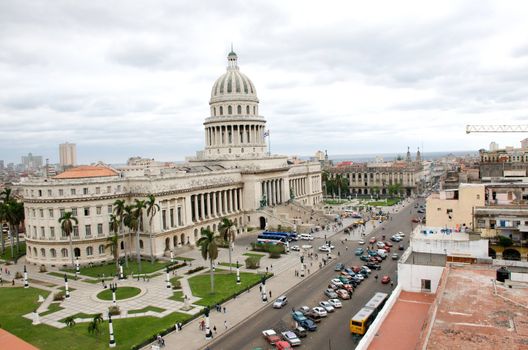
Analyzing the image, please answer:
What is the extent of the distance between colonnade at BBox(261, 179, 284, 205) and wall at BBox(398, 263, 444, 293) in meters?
85.3

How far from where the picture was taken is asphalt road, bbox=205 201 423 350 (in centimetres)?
4959

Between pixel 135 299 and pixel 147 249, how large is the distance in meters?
28.3

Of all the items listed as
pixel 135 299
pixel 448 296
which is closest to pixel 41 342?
pixel 135 299

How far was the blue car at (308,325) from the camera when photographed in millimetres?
52688

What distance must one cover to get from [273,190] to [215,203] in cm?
2583

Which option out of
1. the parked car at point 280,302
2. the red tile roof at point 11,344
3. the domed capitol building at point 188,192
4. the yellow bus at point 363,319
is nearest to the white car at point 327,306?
the parked car at point 280,302

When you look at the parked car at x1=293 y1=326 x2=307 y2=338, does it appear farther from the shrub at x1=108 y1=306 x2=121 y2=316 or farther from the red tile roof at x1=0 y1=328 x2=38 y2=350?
the red tile roof at x1=0 y1=328 x2=38 y2=350

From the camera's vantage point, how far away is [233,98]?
139250 mm

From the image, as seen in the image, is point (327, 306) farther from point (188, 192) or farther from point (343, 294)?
point (188, 192)

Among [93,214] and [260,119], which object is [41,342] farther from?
[260,119]

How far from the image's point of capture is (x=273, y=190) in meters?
136

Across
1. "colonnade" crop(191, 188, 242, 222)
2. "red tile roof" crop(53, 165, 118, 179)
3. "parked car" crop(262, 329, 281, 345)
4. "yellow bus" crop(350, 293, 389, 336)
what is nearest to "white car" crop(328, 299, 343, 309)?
"yellow bus" crop(350, 293, 389, 336)

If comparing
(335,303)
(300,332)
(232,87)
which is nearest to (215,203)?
(232,87)

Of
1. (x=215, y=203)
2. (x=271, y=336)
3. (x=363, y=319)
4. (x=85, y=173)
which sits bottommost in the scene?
(x=271, y=336)
